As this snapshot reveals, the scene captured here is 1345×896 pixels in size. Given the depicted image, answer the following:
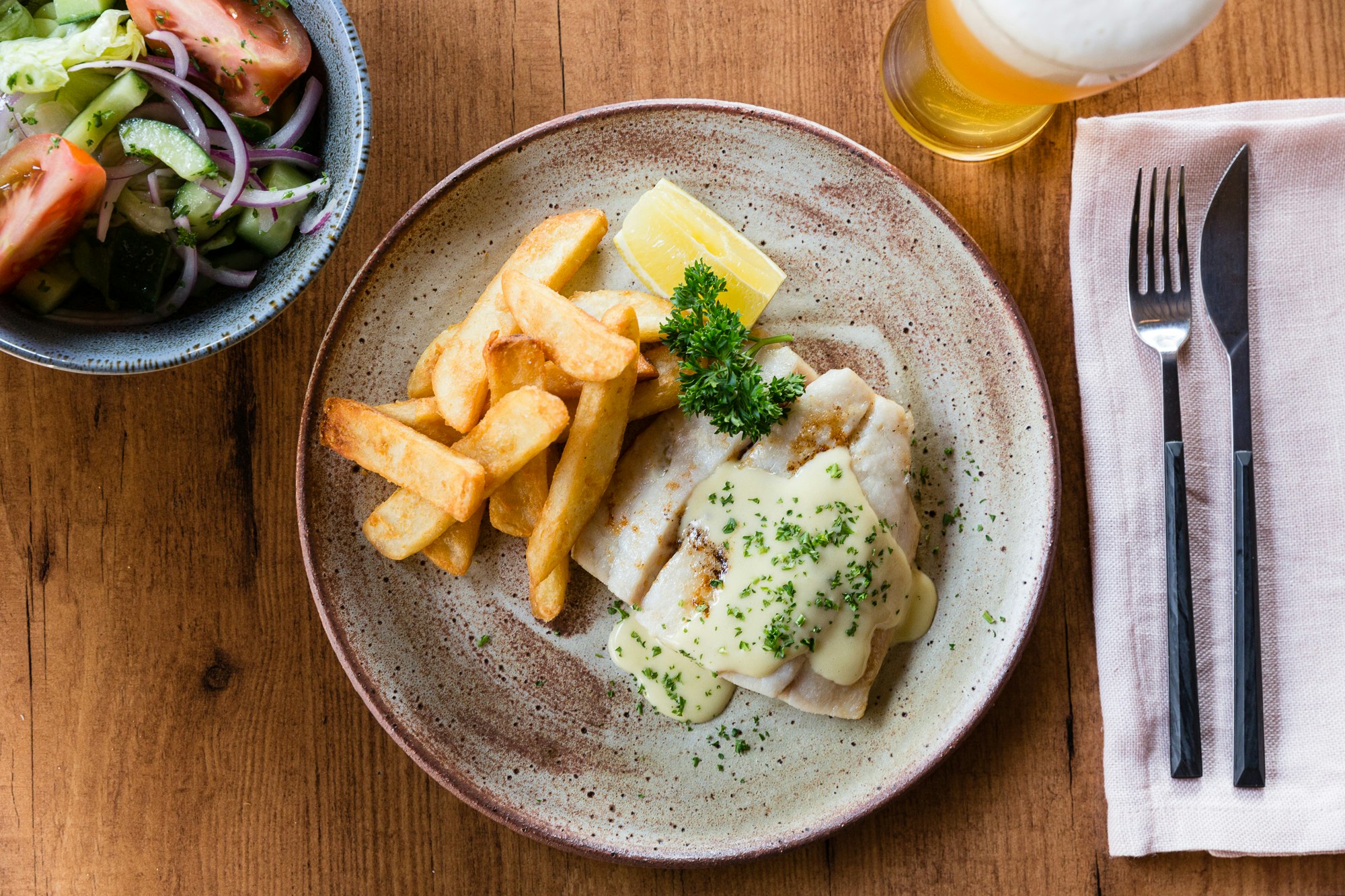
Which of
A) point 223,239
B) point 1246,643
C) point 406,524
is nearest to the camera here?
point 223,239

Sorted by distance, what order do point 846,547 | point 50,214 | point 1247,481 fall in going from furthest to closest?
point 1247,481
point 846,547
point 50,214

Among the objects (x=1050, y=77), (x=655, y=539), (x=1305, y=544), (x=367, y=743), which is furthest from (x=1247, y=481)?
(x=367, y=743)

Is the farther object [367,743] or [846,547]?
[367,743]

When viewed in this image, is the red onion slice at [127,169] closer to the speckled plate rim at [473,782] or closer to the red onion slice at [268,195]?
the red onion slice at [268,195]

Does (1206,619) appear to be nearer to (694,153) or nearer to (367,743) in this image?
(694,153)

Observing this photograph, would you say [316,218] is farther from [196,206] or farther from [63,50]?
[63,50]

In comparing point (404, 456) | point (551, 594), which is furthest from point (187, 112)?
point (551, 594)

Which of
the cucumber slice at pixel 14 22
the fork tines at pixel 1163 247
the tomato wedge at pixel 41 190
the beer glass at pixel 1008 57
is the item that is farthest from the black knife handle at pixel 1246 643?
the cucumber slice at pixel 14 22
